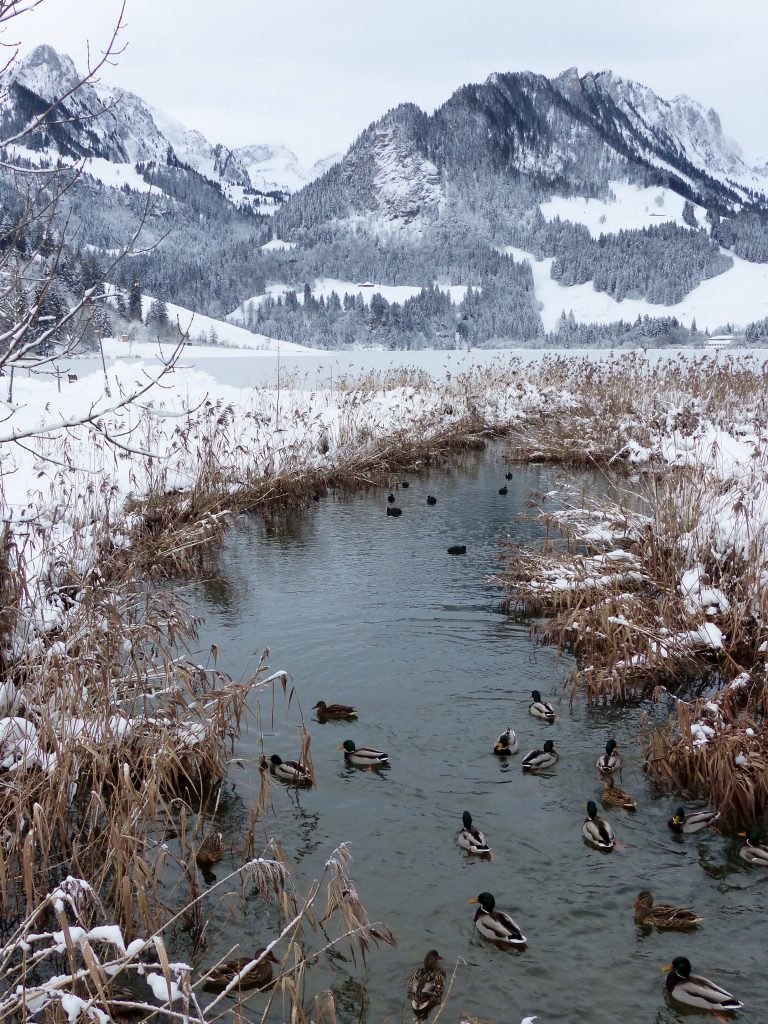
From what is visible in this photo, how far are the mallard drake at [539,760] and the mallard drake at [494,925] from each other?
5.03ft

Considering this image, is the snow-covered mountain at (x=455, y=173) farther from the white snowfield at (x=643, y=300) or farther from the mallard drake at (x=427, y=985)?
the mallard drake at (x=427, y=985)

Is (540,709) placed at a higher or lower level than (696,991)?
higher

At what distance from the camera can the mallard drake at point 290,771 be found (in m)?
5.45

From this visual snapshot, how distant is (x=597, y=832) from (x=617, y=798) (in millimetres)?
505

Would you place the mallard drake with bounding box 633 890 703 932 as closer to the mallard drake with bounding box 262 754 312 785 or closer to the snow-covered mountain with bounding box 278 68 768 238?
the mallard drake with bounding box 262 754 312 785

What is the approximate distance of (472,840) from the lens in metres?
4.72

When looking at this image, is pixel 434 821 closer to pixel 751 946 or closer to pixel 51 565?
pixel 751 946

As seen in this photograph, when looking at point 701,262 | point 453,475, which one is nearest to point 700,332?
point 701,262

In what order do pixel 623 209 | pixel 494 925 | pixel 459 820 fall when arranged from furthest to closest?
1. pixel 623 209
2. pixel 459 820
3. pixel 494 925

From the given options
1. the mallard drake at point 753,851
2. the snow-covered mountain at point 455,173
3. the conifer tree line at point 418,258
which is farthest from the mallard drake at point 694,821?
the snow-covered mountain at point 455,173

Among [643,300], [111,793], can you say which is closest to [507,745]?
[111,793]

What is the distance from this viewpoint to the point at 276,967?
390 centimetres

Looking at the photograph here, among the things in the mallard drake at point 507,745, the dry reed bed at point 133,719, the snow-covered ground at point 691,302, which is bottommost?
the mallard drake at point 507,745

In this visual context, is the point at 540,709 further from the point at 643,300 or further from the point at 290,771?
the point at 643,300
